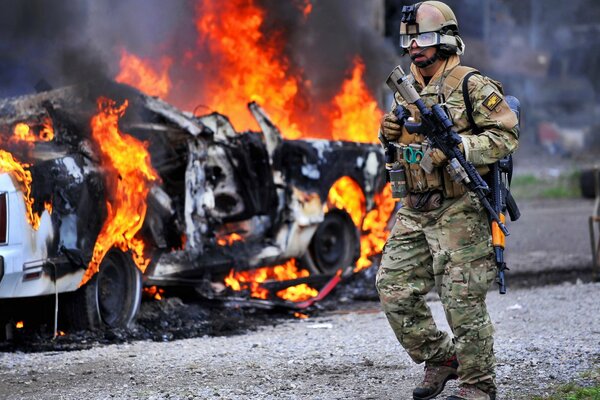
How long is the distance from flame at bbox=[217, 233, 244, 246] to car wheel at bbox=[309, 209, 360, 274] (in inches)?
45.4

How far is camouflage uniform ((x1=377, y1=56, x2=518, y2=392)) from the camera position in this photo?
4965 mm

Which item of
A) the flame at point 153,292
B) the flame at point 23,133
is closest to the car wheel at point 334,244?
the flame at point 153,292

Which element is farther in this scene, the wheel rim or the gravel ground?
the wheel rim

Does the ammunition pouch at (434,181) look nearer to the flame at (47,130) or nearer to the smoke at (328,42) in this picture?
the flame at (47,130)

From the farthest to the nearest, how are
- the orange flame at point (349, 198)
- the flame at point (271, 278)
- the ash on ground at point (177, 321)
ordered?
the orange flame at point (349, 198)
the flame at point (271, 278)
the ash on ground at point (177, 321)

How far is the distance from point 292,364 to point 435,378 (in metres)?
1.15

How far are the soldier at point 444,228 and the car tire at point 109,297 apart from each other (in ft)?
9.34

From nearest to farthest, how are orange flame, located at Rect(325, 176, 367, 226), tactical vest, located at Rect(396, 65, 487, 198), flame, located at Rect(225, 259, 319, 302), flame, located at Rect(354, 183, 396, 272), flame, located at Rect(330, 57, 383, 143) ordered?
tactical vest, located at Rect(396, 65, 487, 198)
flame, located at Rect(225, 259, 319, 302)
orange flame, located at Rect(325, 176, 367, 226)
flame, located at Rect(354, 183, 396, 272)
flame, located at Rect(330, 57, 383, 143)

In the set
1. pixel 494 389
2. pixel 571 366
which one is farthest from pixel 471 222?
Answer: pixel 571 366

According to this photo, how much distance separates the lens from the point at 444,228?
5.06m

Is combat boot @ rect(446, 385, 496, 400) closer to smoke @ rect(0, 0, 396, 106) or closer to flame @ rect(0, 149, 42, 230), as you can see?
flame @ rect(0, 149, 42, 230)

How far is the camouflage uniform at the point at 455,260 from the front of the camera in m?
4.96

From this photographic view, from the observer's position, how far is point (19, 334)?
24.4 feet

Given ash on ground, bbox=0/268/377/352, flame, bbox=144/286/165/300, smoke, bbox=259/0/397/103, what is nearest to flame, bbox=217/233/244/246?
ash on ground, bbox=0/268/377/352
